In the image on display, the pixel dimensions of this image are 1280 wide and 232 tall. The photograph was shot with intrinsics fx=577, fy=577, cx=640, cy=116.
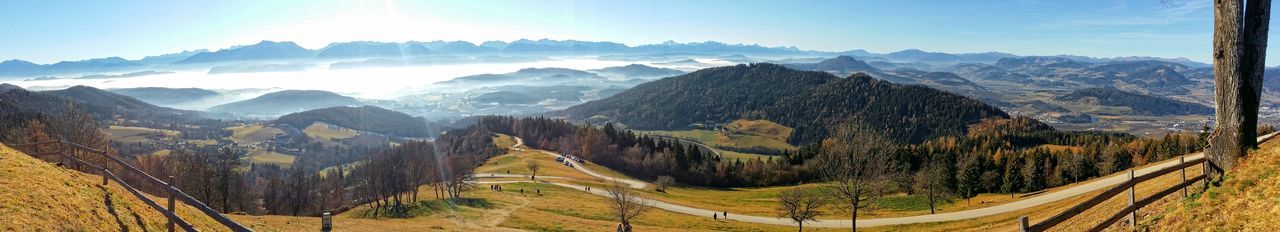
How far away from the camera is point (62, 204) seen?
54.9 ft

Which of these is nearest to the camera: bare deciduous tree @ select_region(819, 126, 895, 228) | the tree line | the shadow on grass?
bare deciduous tree @ select_region(819, 126, 895, 228)

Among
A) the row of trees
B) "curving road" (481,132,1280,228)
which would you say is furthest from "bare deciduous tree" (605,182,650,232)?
the row of trees

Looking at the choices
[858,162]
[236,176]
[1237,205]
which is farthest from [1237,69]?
[236,176]

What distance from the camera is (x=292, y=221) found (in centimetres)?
3684

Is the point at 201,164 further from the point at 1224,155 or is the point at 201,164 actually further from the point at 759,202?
the point at 1224,155

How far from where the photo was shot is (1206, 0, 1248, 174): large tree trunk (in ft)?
51.9

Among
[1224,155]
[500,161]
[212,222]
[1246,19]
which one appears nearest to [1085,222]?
[1224,155]

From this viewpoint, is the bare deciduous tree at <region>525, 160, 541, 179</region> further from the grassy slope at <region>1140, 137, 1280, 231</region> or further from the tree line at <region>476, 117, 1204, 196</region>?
the grassy slope at <region>1140, 137, 1280, 231</region>

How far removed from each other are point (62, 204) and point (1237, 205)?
31007 mm

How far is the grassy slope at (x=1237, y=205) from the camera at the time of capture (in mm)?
12570

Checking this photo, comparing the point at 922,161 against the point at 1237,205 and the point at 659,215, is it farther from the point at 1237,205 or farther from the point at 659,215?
the point at 1237,205

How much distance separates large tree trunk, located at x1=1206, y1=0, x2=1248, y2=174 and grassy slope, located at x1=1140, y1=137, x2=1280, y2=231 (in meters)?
0.55

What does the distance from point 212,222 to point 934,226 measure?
51491 millimetres

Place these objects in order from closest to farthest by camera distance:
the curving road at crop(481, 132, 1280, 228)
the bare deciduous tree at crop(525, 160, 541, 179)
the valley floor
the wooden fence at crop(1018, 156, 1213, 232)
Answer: the wooden fence at crop(1018, 156, 1213, 232)
the valley floor
the curving road at crop(481, 132, 1280, 228)
the bare deciduous tree at crop(525, 160, 541, 179)
